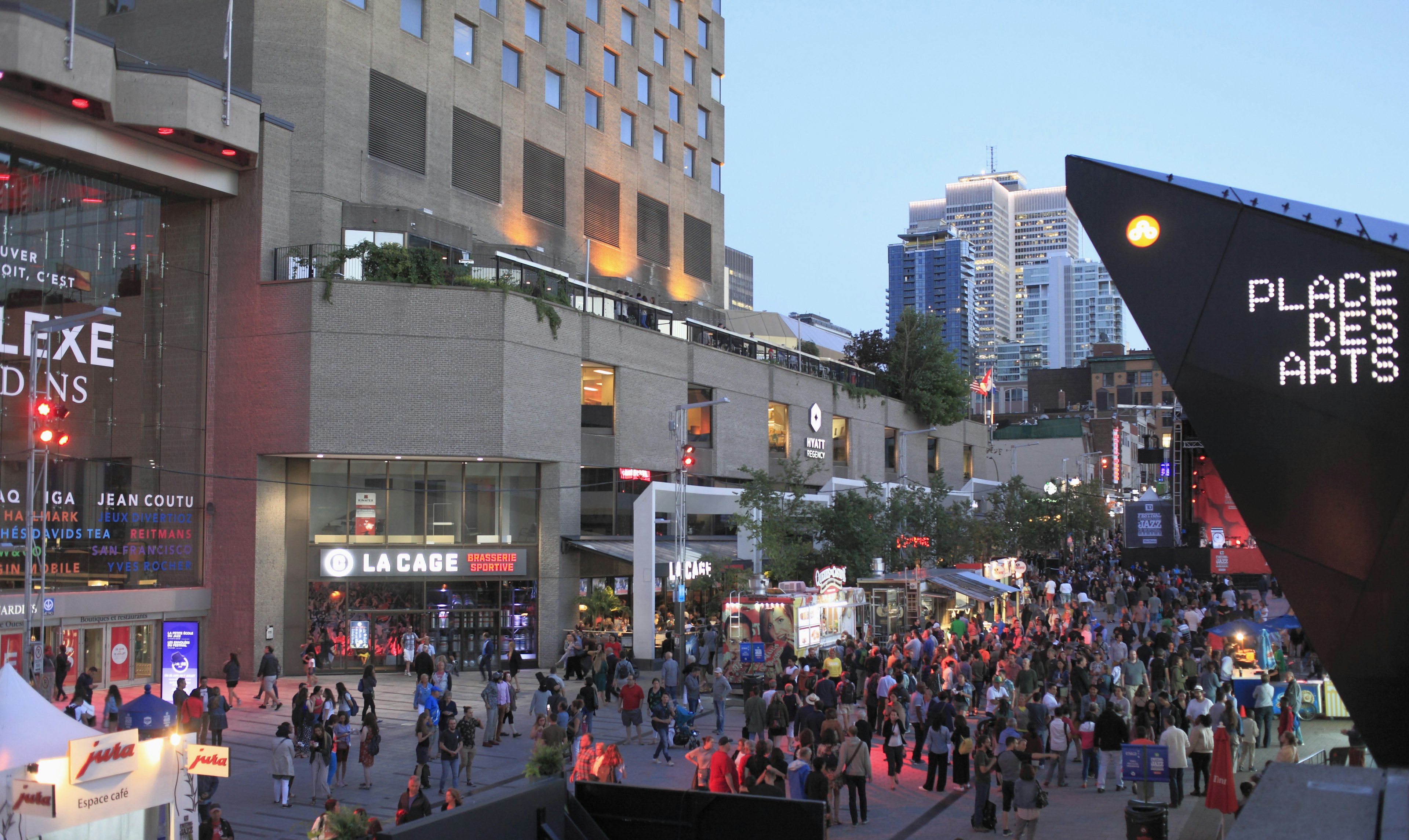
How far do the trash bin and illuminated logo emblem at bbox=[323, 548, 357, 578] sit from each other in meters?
26.9

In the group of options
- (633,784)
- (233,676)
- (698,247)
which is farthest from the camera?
(698,247)

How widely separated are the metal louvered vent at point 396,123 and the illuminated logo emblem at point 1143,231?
33675 millimetres

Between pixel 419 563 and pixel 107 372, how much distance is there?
1043cm

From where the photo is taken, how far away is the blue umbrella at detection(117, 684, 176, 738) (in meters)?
15.6

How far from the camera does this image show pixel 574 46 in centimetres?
4809

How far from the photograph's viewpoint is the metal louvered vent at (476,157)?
42250 mm

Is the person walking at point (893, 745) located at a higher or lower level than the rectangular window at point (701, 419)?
lower

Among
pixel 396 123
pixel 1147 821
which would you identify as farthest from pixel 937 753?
pixel 396 123

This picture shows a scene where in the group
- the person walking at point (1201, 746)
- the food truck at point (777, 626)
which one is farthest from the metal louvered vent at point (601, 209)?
the person walking at point (1201, 746)

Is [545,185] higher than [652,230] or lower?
higher

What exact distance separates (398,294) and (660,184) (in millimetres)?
21046

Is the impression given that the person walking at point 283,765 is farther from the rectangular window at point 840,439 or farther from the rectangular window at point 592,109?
the rectangular window at point 840,439

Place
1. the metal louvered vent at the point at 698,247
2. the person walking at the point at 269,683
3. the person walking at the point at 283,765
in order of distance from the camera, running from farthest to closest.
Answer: the metal louvered vent at the point at 698,247 < the person walking at the point at 269,683 < the person walking at the point at 283,765

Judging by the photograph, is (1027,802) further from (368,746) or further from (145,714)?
(145,714)
